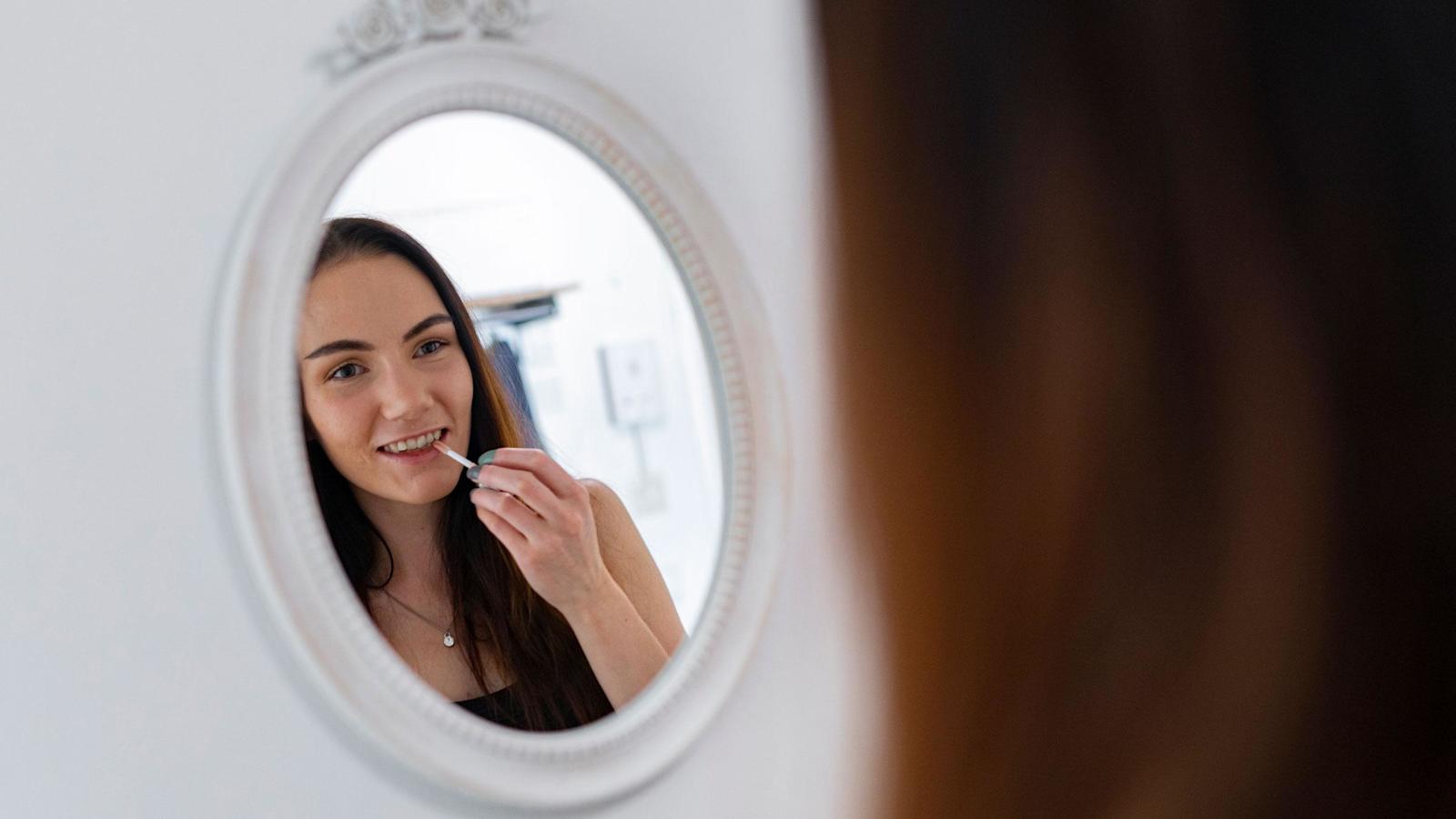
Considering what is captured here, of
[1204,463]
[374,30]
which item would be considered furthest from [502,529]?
[1204,463]

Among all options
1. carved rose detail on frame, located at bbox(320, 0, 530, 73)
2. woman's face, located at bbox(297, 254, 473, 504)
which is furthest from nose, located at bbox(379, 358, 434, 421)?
carved rose detail on frame, located at bbox(320, 0, 530, 73)

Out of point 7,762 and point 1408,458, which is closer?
point 7,762

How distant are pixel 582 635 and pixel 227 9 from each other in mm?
340

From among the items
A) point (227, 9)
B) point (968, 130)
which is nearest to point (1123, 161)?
point (968, 130)

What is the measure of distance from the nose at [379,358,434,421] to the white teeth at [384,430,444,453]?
1 centimetres

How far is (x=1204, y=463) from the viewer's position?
67cm

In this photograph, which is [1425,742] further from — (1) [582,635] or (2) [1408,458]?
(1) [582,635]

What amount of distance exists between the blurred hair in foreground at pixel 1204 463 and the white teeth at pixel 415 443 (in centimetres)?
21

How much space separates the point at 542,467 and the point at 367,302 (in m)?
0.12

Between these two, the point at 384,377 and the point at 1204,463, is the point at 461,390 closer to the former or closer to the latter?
the point at 384,377

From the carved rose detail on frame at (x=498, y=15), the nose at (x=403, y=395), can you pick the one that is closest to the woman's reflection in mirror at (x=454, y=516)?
the nose at (x=403, y=395)

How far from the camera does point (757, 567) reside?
2.08ft

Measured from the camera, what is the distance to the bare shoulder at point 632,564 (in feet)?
1.96

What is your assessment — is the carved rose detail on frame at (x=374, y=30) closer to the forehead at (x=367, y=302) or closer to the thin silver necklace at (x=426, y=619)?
the forehead at (x=367, y=302)
